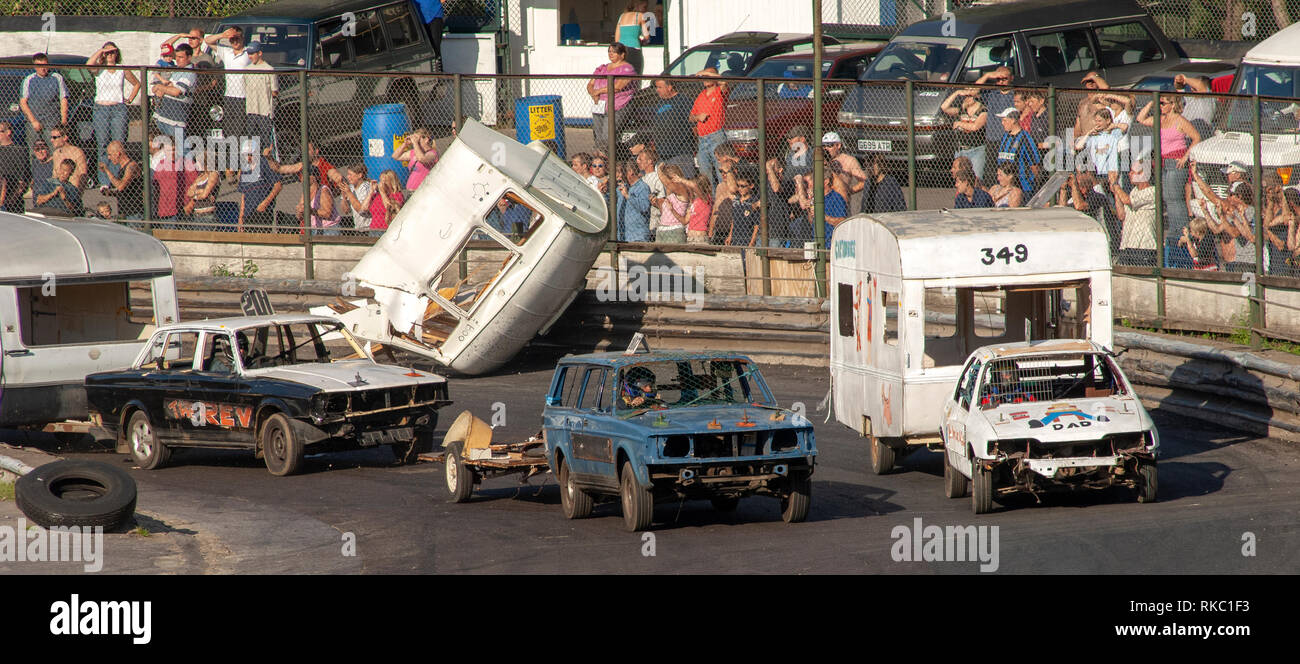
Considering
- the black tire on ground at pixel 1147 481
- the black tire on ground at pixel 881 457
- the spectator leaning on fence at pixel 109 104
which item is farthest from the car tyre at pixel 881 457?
the spectator leaning on fence at pixel 109 104

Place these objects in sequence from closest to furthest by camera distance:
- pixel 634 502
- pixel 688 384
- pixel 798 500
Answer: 1. pixel 634 502
2. pixel 798 500
3. pixel 688 384

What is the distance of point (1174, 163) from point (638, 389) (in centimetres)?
812

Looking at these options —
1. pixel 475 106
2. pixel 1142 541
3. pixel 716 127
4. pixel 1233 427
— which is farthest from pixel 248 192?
pixel 1142 541

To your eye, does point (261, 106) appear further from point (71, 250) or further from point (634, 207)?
point (71, 250)

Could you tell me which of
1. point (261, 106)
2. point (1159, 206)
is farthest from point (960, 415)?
point (261, 106)

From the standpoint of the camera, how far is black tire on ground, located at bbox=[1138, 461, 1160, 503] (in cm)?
1228

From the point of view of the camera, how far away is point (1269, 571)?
32.2 ft

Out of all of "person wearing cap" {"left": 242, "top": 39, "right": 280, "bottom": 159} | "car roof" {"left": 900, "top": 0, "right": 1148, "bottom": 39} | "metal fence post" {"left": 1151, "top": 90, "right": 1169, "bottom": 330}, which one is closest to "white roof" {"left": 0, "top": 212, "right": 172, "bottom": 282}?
"person wearing cap" {"left": 242, "top": 39, "right": 280, "bottom": 159}

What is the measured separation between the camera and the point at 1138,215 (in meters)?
17.9

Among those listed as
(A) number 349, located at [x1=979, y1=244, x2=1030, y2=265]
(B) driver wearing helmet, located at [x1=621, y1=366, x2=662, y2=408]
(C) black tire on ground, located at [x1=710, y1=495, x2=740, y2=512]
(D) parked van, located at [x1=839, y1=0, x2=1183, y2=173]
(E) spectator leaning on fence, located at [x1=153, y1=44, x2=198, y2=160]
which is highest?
(D) parked van, located at [x1=839, y1=0, x2=1183, y2=173]

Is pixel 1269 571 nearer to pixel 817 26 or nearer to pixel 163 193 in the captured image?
pixel 817 26

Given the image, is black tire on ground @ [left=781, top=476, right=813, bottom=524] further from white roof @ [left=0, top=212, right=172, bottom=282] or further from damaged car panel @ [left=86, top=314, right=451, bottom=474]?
white roof @ [left=0, top=212, right=172, bottom=282]

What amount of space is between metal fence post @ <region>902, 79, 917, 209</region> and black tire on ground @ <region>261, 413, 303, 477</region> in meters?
8.65

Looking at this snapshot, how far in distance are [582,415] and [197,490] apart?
14.6ft
